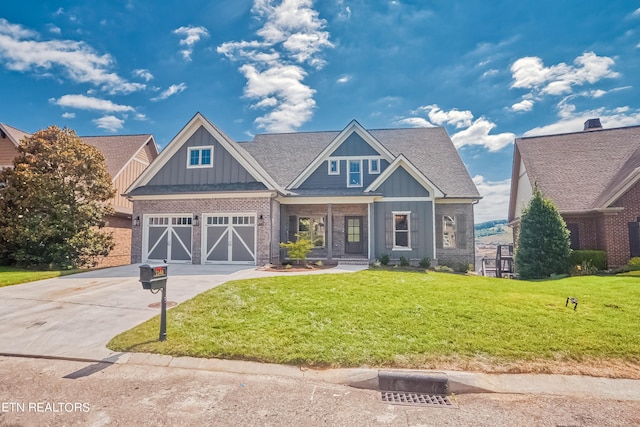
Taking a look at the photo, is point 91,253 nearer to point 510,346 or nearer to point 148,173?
point 148,173

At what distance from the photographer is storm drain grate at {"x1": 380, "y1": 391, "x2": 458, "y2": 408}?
3.77 m

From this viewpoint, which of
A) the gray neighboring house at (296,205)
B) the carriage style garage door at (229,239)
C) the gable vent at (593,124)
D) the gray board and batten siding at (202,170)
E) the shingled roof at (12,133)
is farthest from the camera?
the gable vent at (593,124)

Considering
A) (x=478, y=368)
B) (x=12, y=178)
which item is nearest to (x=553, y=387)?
(x=478, y=368)

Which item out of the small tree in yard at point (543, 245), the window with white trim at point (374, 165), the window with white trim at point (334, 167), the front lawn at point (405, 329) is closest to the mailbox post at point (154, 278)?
the front lawn at point (405, 329)

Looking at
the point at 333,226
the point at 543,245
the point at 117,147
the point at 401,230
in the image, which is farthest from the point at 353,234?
the point at 117,147

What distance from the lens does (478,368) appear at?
450cm

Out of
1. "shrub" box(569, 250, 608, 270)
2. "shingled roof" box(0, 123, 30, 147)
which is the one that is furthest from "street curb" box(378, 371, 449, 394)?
"shingled roof" box(0, 123, 30, 147)

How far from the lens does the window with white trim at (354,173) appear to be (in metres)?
17.6

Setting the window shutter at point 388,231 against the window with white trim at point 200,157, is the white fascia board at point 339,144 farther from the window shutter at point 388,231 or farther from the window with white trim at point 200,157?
the window with white trim at point 200,157

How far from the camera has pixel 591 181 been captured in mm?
16984

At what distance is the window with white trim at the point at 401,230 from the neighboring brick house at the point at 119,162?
14.6 m

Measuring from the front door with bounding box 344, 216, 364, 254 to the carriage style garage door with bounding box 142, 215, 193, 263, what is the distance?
7.90 metres

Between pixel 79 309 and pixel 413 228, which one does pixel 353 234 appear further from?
pixel 79 309

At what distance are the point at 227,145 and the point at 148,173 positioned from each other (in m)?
4.25
